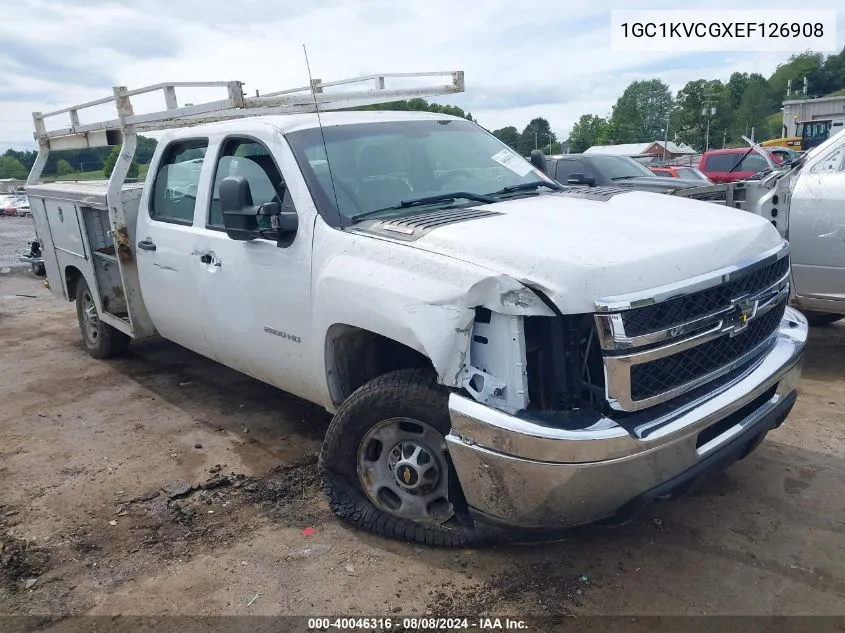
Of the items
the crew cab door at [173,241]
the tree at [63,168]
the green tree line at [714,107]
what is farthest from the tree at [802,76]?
the crew cab door at [173,241]

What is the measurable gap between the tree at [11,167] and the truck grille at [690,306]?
5814 cm

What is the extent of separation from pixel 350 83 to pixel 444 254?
3.10m

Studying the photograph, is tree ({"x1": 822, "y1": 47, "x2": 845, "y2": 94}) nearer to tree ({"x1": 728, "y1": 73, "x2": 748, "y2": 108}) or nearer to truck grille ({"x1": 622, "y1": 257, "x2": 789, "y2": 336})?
tree ({"x1": 728, "y1": 73, "x2": 748, "y2": 108})

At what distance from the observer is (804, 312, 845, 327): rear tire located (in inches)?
251

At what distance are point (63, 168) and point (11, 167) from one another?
5552 centimetres

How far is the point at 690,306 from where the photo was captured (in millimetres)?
2725

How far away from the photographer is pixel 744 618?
264 centimetres

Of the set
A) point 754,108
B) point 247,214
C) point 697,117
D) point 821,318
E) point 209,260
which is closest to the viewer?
point 247,214

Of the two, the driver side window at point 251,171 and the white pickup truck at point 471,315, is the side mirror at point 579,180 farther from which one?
the driver side window at point 251,171

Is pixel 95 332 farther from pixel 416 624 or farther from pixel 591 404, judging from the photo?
pixel 591 404

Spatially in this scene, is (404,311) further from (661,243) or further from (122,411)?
(122,411)

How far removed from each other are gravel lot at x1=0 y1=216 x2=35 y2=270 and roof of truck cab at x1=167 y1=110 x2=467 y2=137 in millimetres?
10064

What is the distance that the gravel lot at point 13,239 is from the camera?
14212 millimetres

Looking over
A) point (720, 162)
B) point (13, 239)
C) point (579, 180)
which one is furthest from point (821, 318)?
point (13, 239)
